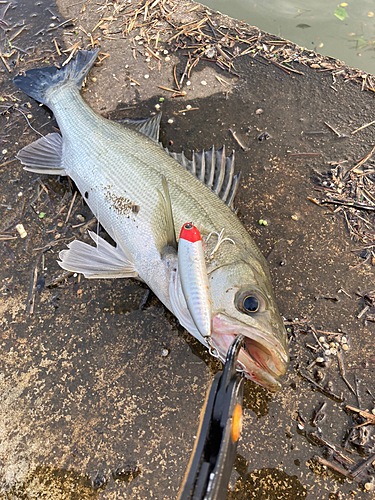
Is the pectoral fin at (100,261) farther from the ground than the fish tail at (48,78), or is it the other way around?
the fish tail at (48,78)

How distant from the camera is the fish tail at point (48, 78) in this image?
430 centimetres

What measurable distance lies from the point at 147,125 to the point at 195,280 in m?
2.50

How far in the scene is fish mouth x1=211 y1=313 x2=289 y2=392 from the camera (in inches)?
88.7

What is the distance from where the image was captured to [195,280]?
222 cm

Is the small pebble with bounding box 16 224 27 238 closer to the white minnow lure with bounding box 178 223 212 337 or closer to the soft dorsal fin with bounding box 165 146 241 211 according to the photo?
the soft dorsal fin with bounding box 165 146 241 211

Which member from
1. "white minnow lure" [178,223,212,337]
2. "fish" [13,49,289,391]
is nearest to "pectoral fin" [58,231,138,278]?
"fish" [13,49,289,391]

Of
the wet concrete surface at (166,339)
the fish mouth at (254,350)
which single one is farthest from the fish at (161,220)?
the wet concrete surface at (166,339)

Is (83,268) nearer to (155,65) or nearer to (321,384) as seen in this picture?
(321,384)

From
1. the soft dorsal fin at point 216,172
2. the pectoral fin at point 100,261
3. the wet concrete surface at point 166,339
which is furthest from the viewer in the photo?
the soft dorsal fin at point 216,172

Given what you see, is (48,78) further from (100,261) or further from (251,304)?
(251,304)

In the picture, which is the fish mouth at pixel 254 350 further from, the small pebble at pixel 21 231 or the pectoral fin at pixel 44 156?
the pectoral fin at pixel 44 156

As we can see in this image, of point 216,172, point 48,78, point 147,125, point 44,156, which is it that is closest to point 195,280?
point 216,172

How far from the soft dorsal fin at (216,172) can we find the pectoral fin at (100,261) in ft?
3.54

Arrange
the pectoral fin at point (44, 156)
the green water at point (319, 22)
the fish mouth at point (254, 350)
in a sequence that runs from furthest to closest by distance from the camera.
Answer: the green water at point (319, 22), the pectoral fin at point (44, 156), the fish mouth at point (254, 350)
